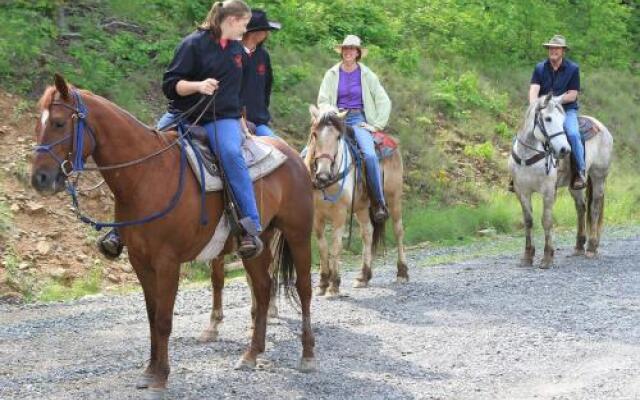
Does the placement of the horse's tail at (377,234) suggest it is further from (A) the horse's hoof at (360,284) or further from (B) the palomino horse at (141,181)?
(B) the palomino horse at (141,181)

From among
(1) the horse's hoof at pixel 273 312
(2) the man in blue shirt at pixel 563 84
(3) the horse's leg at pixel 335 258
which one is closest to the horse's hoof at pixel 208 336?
(1) the horse's hoof at pixel 273 312

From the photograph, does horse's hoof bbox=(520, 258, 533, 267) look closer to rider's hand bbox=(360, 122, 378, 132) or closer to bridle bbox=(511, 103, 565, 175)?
bridle bbox=(511, 103, 565, 175)

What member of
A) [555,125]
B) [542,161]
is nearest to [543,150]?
[542,161]

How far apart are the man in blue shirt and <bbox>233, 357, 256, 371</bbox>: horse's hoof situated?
7510mm

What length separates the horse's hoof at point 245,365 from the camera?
767 centimetres

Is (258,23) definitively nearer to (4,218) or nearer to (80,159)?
(80,159)

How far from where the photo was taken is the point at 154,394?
6770 mm

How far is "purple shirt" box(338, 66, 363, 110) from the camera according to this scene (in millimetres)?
11734

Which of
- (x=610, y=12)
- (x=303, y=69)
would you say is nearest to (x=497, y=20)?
(x=610, y=12)

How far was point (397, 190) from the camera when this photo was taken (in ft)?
41.8

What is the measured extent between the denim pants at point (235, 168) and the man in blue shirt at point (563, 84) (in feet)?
24.5

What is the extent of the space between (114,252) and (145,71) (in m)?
10.7

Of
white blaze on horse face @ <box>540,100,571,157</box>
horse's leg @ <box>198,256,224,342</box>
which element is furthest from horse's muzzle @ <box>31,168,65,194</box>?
white blaze on horse face @ <box>540,100,571,157</box>

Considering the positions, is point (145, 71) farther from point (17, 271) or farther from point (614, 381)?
point (614, 381)
